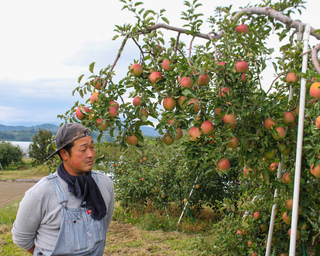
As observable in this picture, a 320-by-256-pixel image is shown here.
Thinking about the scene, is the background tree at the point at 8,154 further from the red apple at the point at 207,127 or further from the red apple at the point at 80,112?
the red apple at the point at 207,127

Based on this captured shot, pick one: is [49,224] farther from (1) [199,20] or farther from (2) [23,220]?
(1) [199,20]

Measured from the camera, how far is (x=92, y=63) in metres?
1.76

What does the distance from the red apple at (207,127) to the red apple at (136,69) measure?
0.51 meters

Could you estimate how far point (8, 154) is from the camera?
19.5 metres

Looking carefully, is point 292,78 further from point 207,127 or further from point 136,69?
point 136,69

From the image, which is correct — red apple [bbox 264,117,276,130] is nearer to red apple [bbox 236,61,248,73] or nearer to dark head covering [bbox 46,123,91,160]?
red apple [bbox 236,61,248,73]

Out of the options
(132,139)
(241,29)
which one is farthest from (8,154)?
(241,29)

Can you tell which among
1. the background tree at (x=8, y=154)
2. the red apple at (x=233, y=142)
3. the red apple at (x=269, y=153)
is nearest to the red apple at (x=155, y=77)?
the red apple at (x=233, y=142)

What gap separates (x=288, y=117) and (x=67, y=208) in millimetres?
1353

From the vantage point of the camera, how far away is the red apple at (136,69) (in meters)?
1.79

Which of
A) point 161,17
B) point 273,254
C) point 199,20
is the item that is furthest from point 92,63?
point 273,254

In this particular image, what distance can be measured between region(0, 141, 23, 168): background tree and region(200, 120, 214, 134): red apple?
20.1 meters

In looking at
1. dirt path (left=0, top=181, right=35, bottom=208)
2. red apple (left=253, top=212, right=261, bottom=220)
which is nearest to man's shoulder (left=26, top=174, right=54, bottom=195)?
red apple (left=253, top=212, right=261, bottom=220)

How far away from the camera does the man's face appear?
61.1 inches
